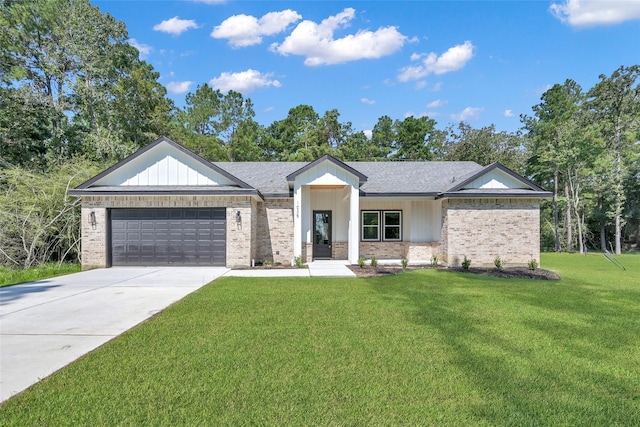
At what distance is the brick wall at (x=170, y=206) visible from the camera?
1344 centimetres

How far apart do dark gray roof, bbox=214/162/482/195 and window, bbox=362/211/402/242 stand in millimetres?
A: 1602

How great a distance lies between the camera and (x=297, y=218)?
1452cm

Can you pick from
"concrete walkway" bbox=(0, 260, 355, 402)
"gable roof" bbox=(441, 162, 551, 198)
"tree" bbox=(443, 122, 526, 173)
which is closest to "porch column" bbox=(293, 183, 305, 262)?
"concrete walkway" bbox=(0, 260, 355, 402)

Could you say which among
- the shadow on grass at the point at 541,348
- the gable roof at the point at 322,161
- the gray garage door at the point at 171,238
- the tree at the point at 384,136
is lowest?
the shadow on grass at the point at 541,348

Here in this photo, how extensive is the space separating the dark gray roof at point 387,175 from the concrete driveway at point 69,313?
6.20 m

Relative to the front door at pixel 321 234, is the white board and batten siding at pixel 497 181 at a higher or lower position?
higher

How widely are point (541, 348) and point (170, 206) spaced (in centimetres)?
1279

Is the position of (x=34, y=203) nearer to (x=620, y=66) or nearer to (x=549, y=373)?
(x=549, y=373)

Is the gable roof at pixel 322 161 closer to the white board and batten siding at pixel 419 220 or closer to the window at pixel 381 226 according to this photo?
the white board and batten siding at pixel 419 220

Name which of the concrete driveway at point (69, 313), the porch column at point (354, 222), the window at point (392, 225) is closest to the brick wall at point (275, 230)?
the porch column at point (354, 222)

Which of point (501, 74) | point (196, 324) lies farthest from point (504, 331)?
point (501, 74)

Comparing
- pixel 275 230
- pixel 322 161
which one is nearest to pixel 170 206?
pixel 275 230

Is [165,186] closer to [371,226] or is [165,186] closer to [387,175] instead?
[371,226]

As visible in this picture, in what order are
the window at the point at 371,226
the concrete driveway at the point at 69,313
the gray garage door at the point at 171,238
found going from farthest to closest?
the window at the point at 371,226
the gray garage door at the point at 171,238
the concrete driveway at the point at 69,313
